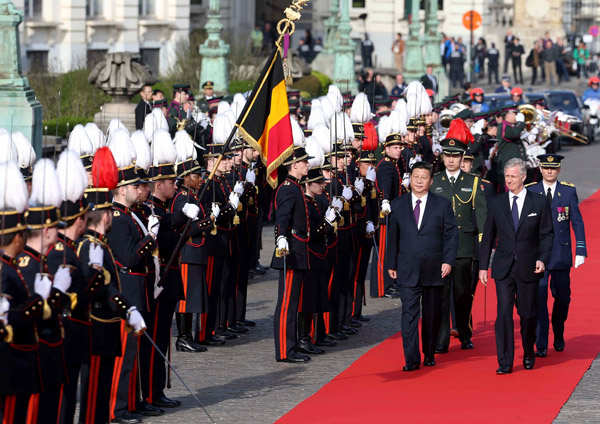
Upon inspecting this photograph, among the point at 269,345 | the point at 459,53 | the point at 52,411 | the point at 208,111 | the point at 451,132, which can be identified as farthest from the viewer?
the point at 459,53

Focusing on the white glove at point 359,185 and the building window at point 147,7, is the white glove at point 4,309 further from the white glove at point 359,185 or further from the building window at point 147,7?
the building window at point 147,7

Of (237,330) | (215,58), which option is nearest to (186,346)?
(237,330)

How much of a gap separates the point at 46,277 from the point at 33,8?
2876cm

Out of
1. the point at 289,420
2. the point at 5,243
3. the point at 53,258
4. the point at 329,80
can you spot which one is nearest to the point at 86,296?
the point at 53,258

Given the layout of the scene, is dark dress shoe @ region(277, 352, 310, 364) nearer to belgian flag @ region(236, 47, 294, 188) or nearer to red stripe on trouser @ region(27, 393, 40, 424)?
belgian flag @ region(236, 47, 294, 188)

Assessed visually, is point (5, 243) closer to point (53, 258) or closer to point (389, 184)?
point (53, 258)

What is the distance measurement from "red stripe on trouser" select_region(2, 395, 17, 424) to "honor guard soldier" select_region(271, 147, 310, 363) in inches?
178

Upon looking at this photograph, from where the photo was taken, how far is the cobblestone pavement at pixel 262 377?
35.4ft

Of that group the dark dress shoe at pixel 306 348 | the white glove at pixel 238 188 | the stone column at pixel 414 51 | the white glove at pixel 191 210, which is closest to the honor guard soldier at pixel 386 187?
the white glove at pixel 238 188

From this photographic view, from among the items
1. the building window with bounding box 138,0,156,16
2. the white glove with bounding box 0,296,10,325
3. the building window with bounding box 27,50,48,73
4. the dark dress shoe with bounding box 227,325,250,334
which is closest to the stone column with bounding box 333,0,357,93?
the building window with bounding box 138,0,156,16

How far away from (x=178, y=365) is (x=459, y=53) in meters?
40.1

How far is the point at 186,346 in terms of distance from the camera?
13.1 m

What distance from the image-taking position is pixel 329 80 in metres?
40.8

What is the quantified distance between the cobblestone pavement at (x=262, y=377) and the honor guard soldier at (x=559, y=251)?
0.55m
